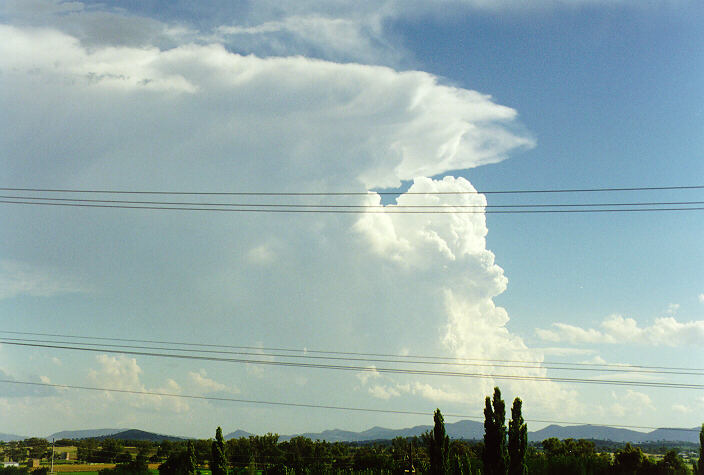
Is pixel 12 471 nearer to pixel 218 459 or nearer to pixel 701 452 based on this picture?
pixel 218 459

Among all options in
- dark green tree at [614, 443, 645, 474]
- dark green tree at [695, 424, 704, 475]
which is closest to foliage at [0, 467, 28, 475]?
dark green tree at [614, 443, 645, 474]

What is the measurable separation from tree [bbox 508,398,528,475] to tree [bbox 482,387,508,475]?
1.39 meters

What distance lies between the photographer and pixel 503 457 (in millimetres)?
72188

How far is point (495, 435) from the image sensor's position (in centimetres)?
7294

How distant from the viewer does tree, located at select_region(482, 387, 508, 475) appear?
7238 centimetres

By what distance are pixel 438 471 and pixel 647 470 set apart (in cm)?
3536

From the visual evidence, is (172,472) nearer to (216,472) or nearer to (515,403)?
(216,472)

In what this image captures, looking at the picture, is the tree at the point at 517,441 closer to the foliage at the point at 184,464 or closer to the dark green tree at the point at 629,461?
the dark green tree at the point at 629,461

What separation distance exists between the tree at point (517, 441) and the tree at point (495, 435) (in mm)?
1394

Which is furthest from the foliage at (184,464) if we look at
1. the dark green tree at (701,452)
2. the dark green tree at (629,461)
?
the dark green tree at (701,452)

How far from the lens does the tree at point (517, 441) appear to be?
72.9m

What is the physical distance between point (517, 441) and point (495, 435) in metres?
3.02

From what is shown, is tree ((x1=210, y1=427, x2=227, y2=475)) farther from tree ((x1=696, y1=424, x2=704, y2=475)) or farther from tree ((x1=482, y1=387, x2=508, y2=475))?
tree ((x1=696, y1=424, x2=704, y2=475))

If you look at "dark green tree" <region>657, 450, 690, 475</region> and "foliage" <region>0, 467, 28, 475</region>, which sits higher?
"dark green tree" <region>657, 450, 690, 475</region>
